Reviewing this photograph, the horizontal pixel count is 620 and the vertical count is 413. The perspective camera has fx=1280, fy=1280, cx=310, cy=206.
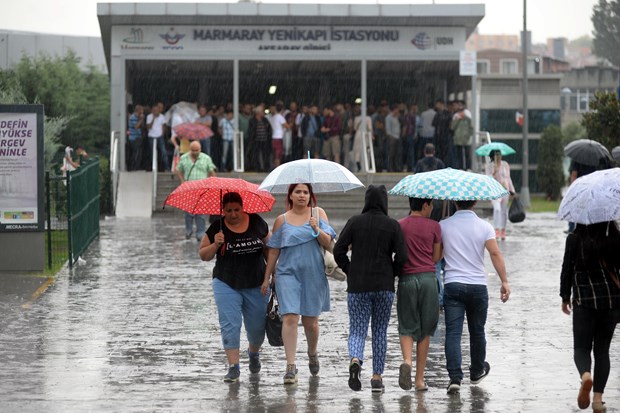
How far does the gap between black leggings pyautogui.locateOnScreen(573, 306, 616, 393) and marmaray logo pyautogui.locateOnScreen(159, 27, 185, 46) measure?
82.2 feet

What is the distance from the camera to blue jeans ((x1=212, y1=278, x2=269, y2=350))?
9.48 meters

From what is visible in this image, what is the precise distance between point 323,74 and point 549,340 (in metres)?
26.1

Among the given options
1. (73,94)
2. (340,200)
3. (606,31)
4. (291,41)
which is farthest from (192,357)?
(606,31)

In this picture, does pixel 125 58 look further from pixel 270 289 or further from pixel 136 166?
pixel 270 289

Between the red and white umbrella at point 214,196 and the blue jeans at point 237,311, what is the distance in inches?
24.6

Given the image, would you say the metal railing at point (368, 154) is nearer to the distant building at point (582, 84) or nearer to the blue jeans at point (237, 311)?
the blue jeans at point (237, 311)

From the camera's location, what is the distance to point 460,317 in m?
9.16

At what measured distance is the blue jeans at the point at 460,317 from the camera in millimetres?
9062

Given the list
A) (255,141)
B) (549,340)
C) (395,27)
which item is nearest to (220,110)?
(255,141)

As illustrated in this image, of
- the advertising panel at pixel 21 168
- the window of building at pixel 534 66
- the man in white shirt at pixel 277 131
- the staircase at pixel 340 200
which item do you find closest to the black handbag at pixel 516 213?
the advertising panel at pixel 21 168

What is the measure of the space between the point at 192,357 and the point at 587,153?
4.64m

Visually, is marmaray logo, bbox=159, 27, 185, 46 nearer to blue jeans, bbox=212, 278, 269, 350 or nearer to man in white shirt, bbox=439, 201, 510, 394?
blue jeans, bbox=212, 278, 269, 350

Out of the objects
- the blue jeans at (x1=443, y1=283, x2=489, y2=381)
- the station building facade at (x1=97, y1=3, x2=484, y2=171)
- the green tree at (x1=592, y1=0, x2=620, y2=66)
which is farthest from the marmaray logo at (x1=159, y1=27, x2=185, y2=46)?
the green tree at (x1=592, y1=0, x2=620, y2=66)

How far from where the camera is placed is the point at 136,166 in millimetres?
31453
